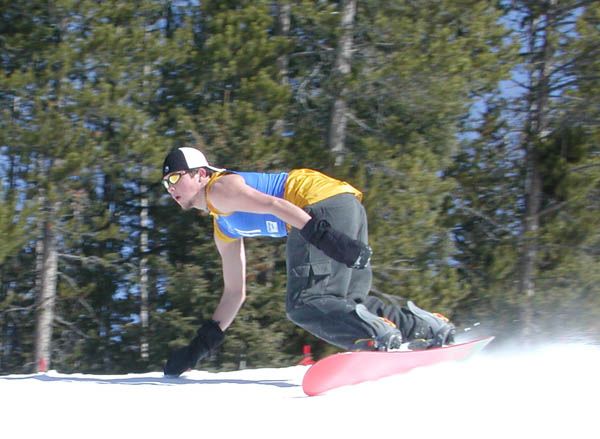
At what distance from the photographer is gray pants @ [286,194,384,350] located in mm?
3859

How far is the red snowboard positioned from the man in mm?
71

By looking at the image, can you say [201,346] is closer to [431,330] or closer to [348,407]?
[431,330]

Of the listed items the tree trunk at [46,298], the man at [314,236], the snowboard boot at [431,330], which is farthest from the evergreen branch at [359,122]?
the snowboard boot at [431,330]

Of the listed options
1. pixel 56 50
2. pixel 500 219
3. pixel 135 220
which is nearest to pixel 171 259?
pixel 135 220

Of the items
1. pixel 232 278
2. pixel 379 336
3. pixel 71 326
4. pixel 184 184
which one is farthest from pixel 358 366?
pixel 71 326

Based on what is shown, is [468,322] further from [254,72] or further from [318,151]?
[254,72]

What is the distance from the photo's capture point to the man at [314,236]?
149 inches

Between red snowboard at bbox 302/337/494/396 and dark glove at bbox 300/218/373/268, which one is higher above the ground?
dark glove at bbox 300/218/373/268

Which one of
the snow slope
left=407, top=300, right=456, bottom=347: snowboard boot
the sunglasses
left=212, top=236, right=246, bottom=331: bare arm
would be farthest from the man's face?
left=407, top=300, right=456, bottom=347: snowboard boot

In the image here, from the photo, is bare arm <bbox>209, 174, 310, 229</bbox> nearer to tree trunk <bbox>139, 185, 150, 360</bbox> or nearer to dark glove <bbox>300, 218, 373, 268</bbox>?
dark glove <bbox>300, 218, 373, 268</bbox>

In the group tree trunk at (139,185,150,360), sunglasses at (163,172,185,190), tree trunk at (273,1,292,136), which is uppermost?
tree trunk at (273,1,292,136)

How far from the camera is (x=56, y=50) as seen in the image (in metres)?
10.2

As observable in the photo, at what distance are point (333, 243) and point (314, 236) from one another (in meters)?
0.10

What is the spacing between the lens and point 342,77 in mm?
10859
